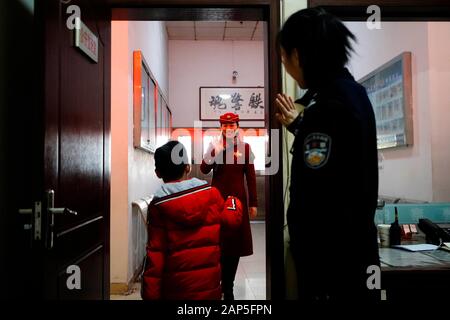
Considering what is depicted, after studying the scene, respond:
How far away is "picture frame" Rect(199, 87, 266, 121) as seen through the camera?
649 cm

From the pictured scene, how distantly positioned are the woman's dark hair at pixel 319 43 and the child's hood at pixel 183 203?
2.26 feet

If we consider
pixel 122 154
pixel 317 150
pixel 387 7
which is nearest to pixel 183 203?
pixel 317 150

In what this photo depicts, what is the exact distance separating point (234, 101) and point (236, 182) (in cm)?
430

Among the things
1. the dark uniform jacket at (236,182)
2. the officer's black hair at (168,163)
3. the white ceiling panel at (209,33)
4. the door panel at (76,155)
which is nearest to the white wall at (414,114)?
the dark uniform jacket at (236,182)

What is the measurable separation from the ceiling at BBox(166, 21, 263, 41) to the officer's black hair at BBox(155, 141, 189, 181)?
15.1 feet

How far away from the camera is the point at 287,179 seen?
1.66 m

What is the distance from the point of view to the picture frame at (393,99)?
2146 millimetres

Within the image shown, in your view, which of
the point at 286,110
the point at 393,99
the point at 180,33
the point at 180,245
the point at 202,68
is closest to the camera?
the point at 286,110

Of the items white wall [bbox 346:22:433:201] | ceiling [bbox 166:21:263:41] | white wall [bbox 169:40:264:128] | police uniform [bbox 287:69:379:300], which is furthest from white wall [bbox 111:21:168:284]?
white wall [bbox 169:40:264:128]

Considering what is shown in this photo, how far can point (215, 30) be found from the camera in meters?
6.03

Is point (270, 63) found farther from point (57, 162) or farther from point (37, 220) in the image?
point (37, 220)

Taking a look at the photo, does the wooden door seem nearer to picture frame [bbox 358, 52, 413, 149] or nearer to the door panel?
the door panel
